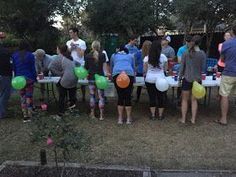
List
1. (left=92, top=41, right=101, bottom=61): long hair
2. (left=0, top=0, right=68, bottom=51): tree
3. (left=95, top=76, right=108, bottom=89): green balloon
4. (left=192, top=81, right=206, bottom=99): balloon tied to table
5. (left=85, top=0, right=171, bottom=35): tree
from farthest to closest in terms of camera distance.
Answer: (left=85, top=0, right=171, bottom=35): tree → (left=0, top=0, right=68, bottom=51): tree → (left=92, top=41, right=101, bottom=61): long hair → (left=95, top=76, right=108, bottom=89): green balloon → (left=192, top=81, right=206, bottom=99): balloon tied to table

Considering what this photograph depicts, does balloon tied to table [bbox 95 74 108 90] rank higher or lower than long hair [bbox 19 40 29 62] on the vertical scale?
lower

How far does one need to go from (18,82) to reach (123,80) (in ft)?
6.50

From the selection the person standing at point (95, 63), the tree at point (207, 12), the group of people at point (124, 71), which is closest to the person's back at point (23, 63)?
the group of people at point (124, 71)

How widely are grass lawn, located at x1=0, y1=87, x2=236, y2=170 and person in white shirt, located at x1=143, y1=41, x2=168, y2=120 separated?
350 mm

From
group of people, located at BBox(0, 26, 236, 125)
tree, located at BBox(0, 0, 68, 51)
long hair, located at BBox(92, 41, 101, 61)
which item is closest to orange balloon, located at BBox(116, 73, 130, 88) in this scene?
Result: group of people, located at BBox(0, 26, 236, 125)

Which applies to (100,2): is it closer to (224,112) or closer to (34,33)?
(34,33)

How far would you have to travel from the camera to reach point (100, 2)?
61.4 ft

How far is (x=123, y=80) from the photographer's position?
7660mm

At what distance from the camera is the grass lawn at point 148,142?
19.3 ft

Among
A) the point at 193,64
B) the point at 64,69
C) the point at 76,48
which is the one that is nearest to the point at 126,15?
the point at 76,48

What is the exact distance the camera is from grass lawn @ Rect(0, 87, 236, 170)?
5.88m

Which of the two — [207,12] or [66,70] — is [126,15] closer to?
[207,12]

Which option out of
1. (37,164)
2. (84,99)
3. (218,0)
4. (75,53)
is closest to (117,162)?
(37,164)

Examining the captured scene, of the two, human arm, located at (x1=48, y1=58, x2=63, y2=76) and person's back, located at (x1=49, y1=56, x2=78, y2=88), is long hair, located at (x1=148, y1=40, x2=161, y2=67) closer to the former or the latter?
person's back, located at (x1=49, y1=56, x2=78, y2=88)
